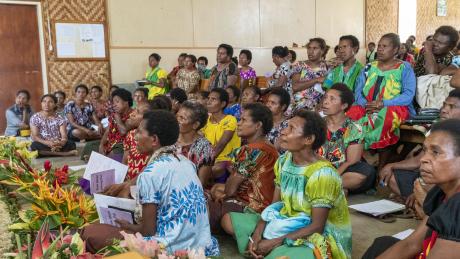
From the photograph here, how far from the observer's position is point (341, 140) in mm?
3428

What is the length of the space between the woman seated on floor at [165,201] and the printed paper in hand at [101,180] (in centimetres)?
89

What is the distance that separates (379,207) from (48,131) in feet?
13.9

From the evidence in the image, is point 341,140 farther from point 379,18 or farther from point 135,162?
point 379,18

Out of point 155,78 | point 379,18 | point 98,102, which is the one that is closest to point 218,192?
point 98,102

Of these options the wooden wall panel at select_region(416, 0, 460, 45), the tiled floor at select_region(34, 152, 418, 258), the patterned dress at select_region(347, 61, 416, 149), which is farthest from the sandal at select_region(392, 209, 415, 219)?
the wooden wall panel at select_region(416, 0, 460, 45)

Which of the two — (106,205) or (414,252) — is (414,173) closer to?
(414,252)

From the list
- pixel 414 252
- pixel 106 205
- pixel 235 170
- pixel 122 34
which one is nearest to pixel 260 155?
pixel 235 170

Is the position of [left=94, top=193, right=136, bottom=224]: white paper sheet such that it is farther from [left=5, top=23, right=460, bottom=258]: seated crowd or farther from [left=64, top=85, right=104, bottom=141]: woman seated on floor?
[left=64, top=85, right=104, bottom=141]: woman seated on floor

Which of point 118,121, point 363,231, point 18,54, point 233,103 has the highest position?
point 18,54

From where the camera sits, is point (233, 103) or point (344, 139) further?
point (233, 103)

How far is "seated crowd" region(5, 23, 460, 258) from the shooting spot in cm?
205

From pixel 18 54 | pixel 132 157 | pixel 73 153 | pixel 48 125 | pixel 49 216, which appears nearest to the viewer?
pixel 49 216

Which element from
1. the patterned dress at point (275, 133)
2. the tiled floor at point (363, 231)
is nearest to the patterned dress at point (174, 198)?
the tiled floor at point (363, 231)

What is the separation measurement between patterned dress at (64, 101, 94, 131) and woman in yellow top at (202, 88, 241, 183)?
124 inches
